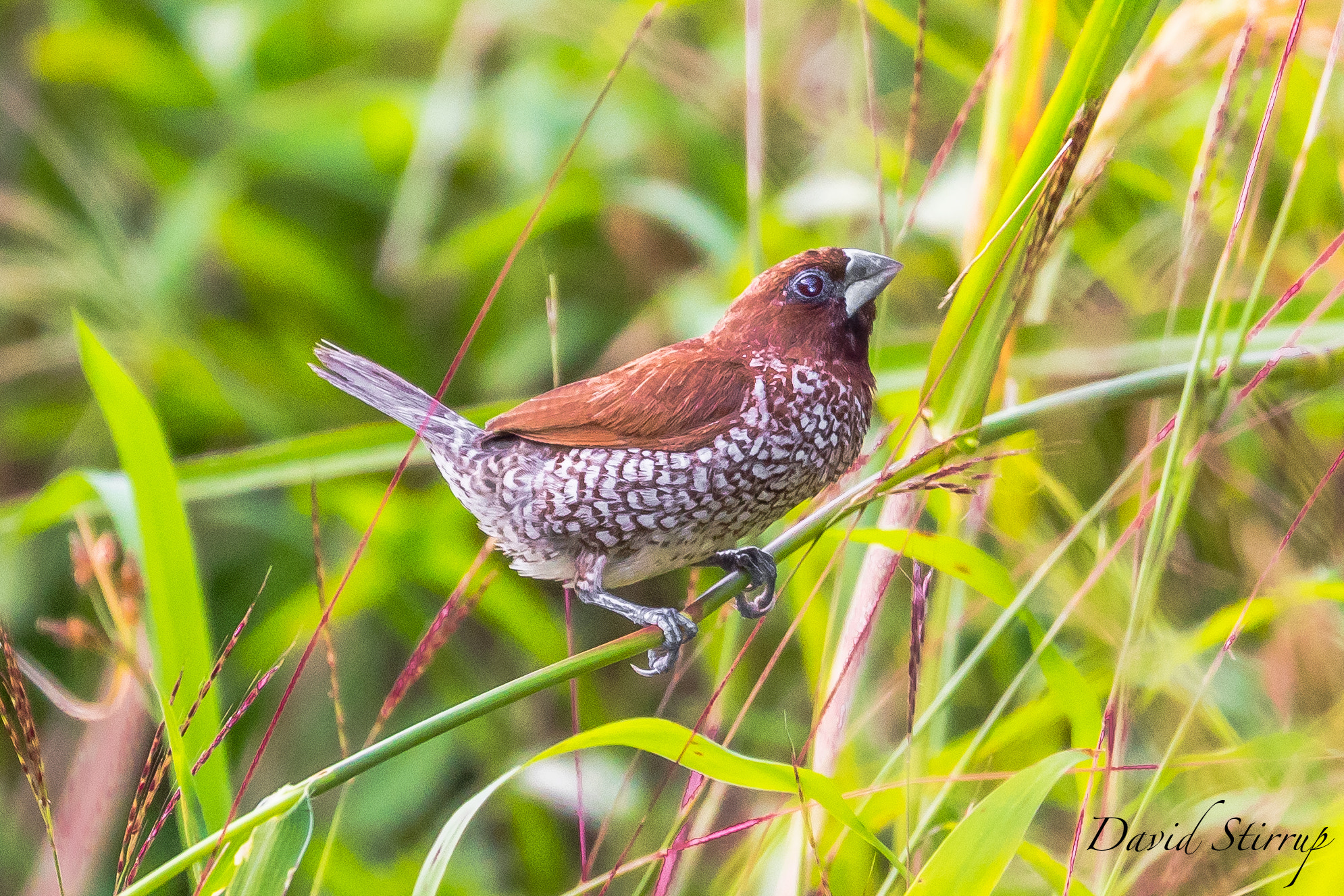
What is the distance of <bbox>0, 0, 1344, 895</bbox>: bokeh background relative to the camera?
63.8 inches

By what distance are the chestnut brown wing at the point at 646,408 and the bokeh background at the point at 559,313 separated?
37 cm

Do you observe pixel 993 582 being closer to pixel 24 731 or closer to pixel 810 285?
pixel 810 285

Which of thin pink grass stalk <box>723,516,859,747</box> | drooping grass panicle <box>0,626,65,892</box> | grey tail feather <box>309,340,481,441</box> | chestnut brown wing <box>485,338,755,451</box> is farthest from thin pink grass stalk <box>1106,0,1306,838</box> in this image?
drooping grass panicle <box>0,626,65,892</box>

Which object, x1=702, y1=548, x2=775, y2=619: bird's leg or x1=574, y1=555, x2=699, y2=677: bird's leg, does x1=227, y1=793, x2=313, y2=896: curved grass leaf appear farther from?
x1=702, y1=548, x2=775, y2=619: bird's leg

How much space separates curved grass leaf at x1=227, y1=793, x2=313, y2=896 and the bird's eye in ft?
2.41

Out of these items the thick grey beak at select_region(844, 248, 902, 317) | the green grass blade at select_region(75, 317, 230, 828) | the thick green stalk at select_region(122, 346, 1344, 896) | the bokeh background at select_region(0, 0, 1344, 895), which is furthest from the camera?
the bokeh background at select_region(0, 0, 1344, 895)

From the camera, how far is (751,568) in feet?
4.44

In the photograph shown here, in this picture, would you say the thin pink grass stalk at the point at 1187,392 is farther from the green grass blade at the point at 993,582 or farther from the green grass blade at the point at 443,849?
the green grass blade at the point at 443,849

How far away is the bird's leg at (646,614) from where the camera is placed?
1.18 meters

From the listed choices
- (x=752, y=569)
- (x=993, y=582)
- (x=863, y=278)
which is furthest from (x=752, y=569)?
(x=863, y=278)

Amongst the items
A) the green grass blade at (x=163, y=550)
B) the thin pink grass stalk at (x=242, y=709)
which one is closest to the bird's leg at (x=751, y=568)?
the thin pink grass stalk at (x=242, y=709)

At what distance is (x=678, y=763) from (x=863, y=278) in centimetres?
56

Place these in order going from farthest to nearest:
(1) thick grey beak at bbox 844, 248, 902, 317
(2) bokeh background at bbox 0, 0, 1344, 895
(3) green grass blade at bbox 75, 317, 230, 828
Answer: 1. (2) bokeh background at bbox 0, 0, 1344, 895
2. (3) green grass blade at bbox 75, 317, 230, 828
3. (1) thick grey beak at bbox 844, 248, 902, 317

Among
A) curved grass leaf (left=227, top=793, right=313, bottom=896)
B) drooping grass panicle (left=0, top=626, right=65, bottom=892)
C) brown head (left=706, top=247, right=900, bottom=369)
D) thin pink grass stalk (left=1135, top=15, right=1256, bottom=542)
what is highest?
thin pink grass stalk (left=1135, top=15, right=1256, bottom=542)
